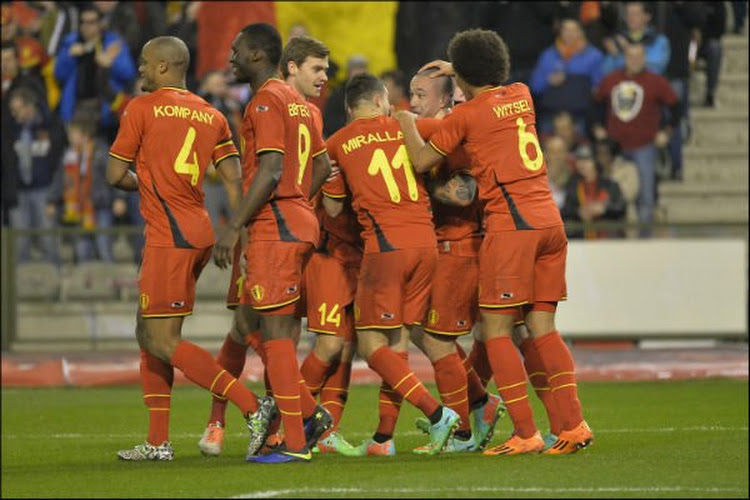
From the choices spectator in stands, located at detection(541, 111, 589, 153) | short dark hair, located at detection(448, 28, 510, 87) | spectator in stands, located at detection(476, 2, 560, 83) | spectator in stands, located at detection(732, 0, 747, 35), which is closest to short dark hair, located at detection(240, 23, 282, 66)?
short dark hair, located at detection(448, 28, 510, 87)

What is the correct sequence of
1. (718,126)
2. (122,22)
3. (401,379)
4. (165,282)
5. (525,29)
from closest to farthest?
(165,282)
(401,379)
(525,29)
(122,22)
(718,126)

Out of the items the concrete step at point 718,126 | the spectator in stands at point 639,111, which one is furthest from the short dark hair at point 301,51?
the concrete step at point 718,126

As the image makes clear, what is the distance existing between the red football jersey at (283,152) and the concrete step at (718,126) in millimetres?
12314

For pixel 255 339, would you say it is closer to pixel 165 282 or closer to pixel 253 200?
pixel 165 282

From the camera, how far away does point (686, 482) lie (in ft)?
24.9

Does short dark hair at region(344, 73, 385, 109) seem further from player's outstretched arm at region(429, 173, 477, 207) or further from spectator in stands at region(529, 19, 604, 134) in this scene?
spectator in stands at region(529, 19, 604, 134)

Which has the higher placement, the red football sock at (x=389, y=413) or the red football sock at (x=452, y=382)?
the red football sock at (x=452, y=382)

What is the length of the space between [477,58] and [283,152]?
120 centimetres

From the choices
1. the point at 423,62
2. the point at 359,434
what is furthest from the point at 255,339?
the point at 423,62

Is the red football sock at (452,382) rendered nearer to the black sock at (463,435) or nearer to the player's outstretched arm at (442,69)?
the black sock at (463,435)

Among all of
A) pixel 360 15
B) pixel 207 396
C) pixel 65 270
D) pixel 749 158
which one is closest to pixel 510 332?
pixel 207 396

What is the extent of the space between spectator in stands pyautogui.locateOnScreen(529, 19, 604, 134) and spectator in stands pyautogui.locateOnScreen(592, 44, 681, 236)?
8.6 inches

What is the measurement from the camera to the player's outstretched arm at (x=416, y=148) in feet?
29.6

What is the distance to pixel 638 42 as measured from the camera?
61.0 ft
